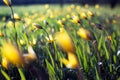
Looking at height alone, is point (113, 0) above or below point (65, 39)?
below

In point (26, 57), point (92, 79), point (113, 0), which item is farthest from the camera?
point (113, 0)

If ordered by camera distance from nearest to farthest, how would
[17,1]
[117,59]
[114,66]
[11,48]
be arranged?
[11,48] < [114,66] < [117,59] < [17,1]

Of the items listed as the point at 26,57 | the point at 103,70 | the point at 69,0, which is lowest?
the point at 69,0

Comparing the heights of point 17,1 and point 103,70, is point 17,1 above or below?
below

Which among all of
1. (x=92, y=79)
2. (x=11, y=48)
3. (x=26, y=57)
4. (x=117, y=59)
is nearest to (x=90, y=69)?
(x=92, y=79)

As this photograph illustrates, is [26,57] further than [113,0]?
No

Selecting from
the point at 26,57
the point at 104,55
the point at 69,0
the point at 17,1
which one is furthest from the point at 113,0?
the point at 26,57

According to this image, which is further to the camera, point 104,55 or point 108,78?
point 104,55

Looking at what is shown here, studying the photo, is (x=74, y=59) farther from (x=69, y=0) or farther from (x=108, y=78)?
(x=69, y=0)

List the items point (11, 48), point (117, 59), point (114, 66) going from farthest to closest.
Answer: point (117, 59) → point (114, 66) → point (11, 48)

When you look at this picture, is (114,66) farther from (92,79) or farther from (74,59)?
(74,59)
